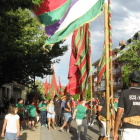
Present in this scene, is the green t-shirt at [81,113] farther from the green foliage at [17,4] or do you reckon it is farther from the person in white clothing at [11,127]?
the green foliage at [17,4]

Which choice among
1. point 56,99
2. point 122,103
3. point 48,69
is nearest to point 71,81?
point 122,103

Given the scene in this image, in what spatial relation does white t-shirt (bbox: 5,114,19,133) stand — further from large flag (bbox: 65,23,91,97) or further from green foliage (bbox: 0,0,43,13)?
green foliage (bbox: 0,0,43,13)

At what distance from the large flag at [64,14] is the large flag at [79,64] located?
174 centimetres

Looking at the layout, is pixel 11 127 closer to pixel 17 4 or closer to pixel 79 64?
pixel 79 64

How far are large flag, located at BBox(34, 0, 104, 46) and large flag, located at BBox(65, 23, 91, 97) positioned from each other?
174 cm

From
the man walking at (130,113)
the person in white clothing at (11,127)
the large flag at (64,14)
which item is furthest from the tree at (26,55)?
the man walking at (130,113)

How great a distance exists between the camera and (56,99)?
1731cm

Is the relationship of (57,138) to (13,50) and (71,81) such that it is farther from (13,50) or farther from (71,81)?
(13,50)

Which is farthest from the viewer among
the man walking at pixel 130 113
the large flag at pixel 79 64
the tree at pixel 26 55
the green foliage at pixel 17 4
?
the tree at pixel 26 55

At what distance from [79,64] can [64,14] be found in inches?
76.8

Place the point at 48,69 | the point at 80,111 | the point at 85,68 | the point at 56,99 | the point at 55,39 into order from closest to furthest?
the point at 55,39 < the point at 85,68 < the point at 80,111 < the point at 56,99 < the point at 48,69

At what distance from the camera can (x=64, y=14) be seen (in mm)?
8219

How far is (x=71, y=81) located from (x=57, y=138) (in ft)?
10.5

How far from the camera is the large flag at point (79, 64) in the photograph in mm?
9359
